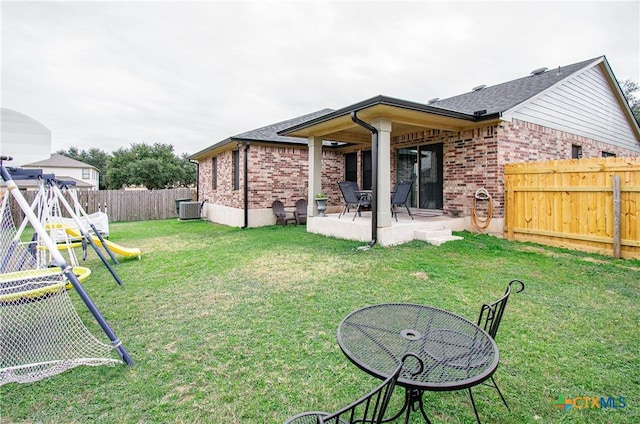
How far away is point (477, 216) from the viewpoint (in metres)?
7.31

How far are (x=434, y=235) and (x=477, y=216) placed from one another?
60.3 inches

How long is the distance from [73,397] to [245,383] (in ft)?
3.49

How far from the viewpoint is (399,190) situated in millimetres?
7254

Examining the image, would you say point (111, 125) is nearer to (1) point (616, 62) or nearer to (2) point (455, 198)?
(2) point (455, 198)

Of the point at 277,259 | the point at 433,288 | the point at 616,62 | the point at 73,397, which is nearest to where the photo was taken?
the point at 73,397

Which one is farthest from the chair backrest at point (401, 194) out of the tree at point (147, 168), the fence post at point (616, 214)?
the tree at point (147, 168)

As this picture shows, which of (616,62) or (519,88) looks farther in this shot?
(616,62)

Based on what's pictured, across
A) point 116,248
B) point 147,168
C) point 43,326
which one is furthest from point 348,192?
point 147,168

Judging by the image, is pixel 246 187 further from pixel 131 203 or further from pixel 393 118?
pixel 131 203

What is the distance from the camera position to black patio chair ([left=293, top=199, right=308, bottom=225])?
1037 centimetres

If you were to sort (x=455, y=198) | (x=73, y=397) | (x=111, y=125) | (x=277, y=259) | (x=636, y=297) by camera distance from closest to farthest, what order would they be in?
1. (x=73, y=397)
2. (x=636, y=297)
3. (x=277, y=259)
4. (x=455, y=198)
5. (x=111, y=125)

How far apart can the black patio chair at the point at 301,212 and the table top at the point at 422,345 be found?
831 cm

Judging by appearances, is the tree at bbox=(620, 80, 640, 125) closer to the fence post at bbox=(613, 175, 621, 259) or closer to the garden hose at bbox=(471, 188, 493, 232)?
the garden hose at bbox=(471, 188, 493, 232)

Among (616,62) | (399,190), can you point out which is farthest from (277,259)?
(616,62)
